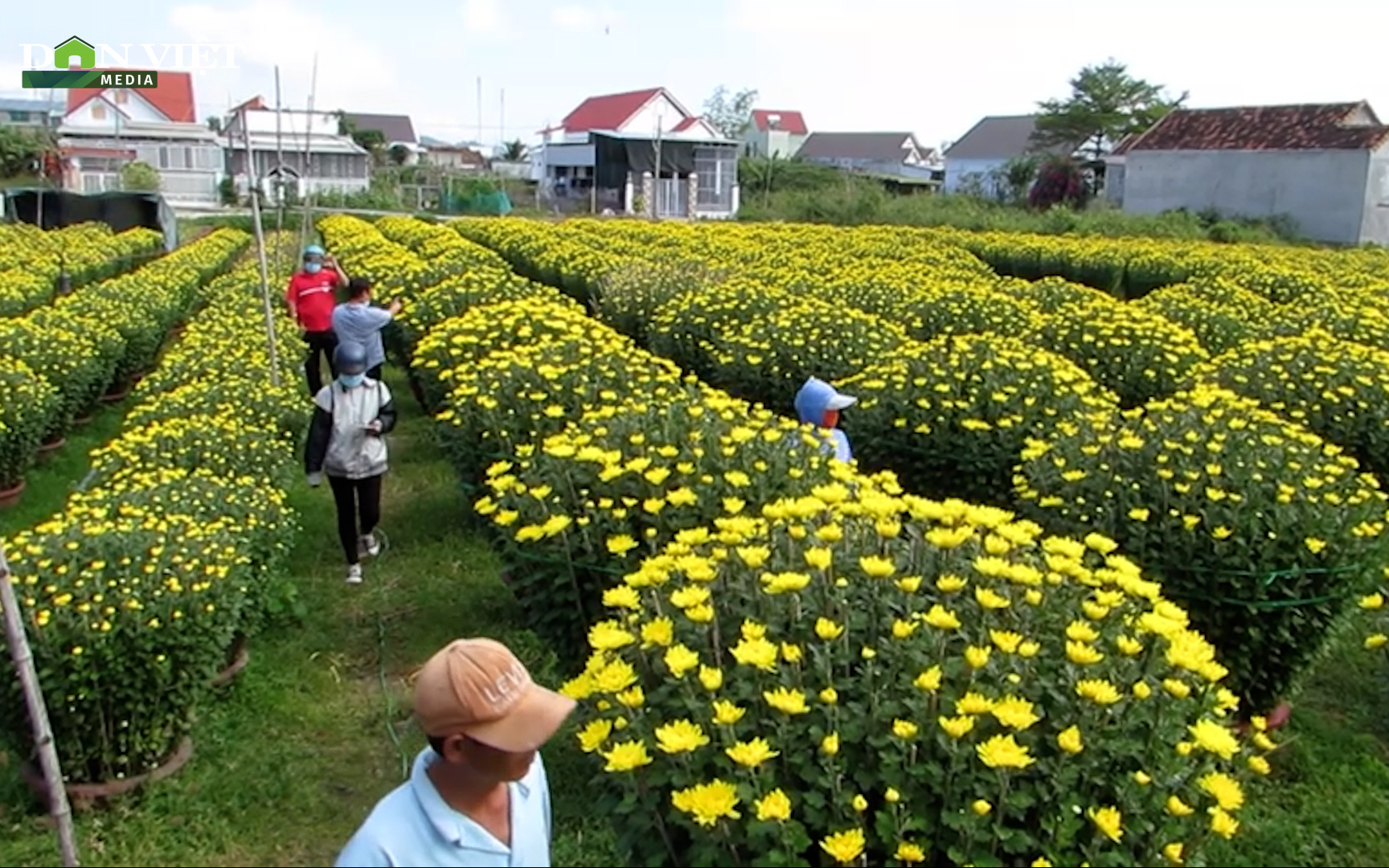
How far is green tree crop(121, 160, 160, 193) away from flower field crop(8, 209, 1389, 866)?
33.0 meters

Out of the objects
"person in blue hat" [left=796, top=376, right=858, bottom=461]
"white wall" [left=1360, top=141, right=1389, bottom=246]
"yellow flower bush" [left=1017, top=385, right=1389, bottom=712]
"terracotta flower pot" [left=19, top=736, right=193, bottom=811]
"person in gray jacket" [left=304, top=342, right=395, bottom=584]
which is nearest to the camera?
"terracotta flower pot" [left=19, top=736, right=193, bottom=811]

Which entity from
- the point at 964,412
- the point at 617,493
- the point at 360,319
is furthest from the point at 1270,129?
the point at 617,493

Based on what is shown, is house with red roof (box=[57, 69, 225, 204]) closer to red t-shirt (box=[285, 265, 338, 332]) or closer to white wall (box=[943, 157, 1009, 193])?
red t-shirt (box=[285, 265, 338, 332])

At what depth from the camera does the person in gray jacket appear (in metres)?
5.84

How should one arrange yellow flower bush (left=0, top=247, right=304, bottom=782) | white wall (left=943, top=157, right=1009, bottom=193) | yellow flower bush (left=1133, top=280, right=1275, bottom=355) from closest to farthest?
yellow flower bush (left=0, top=247, right=304, bottom=782), yellow flower bush (left=1133, top=280, right=1275, bottom=355), white wall (left=943, top=157, right=1009, bottom=193)

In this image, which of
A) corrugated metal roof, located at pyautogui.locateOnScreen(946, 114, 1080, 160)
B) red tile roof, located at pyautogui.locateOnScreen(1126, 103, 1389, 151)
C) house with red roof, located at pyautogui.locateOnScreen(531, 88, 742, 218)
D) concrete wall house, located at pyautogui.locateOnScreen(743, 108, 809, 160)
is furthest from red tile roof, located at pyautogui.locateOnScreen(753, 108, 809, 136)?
red tile roof, located at pyautogui.locateOnScreen(1126, 103, 1389, 151)

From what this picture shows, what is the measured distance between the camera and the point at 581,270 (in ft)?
43.4

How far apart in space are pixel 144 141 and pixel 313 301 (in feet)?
159

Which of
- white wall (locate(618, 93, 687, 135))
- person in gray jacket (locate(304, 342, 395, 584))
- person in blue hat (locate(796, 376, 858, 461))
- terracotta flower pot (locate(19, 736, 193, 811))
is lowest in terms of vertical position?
terracotta flower pot (locate(19, 736, 193, 811))

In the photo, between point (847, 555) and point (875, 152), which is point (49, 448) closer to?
point (847, 555)

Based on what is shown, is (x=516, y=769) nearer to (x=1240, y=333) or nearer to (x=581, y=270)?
(x=1240, y=333)

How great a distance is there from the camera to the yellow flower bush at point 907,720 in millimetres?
2213

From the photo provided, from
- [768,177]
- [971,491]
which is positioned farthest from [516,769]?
[768,177]

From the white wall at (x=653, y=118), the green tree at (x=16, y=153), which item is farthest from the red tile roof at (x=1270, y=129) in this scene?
the green tree at (x=16, y=153)
